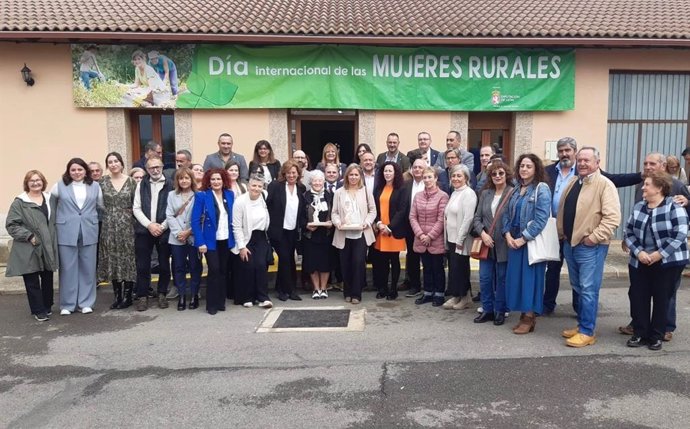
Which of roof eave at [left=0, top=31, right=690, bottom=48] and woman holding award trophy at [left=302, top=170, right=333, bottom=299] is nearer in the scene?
woman holding award trophy at [left=302, top=170, right=333, bottom=299]

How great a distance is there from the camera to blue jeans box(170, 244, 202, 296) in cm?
632

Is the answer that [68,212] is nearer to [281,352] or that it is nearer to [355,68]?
[281,352]

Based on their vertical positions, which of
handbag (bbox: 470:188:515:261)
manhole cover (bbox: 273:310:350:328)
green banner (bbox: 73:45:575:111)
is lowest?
manhole cover (bbox: 273:310:350:328)

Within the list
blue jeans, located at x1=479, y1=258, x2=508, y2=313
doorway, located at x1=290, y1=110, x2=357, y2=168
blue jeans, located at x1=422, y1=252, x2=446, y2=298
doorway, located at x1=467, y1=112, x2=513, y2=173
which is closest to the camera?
blue jeans, located at x1=479, y1=258, x2=508, y2=313

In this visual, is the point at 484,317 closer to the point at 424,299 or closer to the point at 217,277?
the point at 424,299

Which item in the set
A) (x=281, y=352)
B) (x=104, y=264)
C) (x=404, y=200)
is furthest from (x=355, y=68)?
(x=281, y=352)

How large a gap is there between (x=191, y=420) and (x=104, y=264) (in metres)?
3.41

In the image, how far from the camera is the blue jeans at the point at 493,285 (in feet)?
18.2

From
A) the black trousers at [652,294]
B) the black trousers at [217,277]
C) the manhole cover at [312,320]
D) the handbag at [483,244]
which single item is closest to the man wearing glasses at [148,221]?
the black trousers at [217,277]

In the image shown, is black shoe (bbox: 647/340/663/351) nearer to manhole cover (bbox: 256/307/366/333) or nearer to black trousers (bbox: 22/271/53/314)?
manhole cover (bbox: 256/307/366/333)

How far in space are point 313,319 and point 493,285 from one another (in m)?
1.97

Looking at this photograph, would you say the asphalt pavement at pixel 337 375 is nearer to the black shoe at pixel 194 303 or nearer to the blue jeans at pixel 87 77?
the black shoe at pixel 194 303

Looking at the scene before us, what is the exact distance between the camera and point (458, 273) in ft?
20.1

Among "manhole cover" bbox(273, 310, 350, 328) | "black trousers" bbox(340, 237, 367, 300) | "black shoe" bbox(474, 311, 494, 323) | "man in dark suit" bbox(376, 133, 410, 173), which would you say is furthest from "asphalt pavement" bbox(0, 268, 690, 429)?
"man in dark suit" bbox(376, 133, 410, 173)
